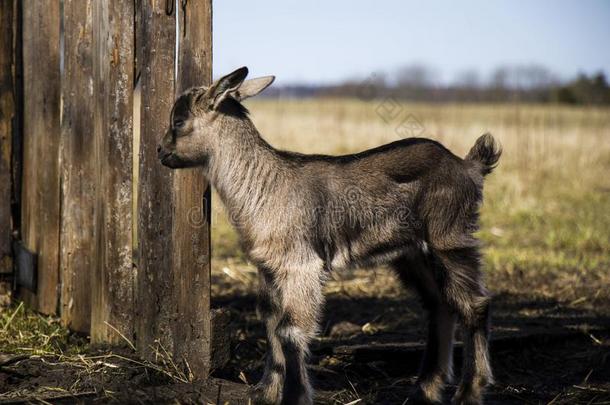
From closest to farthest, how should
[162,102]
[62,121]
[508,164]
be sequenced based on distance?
[162,102] < [62,121] < [508,164]

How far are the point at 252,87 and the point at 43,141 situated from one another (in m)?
2.25

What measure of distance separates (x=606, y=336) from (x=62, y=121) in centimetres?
474

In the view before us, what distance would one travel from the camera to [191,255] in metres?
4.89

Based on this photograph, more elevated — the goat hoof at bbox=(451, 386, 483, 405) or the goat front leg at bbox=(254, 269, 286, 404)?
the goat front leg at bbox=(254, 269, 286, 404)

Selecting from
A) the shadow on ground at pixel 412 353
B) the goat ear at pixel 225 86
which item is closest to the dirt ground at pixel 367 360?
the shadow on ground at pixel 412 353

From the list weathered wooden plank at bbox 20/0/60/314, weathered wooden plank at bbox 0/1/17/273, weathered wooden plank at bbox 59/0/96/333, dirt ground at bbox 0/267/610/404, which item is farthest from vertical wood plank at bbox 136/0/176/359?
weathered wooden plank at bbox 0/1/17/273

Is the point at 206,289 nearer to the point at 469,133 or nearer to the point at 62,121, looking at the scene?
the point at 62,121

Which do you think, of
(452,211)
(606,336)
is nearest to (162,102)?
(452,211)

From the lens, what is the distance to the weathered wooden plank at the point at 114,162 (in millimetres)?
5070

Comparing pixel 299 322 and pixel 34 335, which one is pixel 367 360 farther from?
pixel 34 335

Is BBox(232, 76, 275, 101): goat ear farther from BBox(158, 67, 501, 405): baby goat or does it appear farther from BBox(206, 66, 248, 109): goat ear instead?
BBox(206, 66, 248, 109): goat ear

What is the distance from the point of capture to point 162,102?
489 centimetres

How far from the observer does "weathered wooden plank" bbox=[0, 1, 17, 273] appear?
21.5 ft

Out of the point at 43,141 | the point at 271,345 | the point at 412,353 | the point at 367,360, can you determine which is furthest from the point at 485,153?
the point at 43,141
